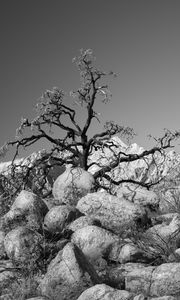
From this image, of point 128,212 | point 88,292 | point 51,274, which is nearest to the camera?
point 88,292

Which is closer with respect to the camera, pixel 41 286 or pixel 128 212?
pixel 41 286

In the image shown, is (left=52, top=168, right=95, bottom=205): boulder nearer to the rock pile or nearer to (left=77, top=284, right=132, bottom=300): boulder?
the rock pile

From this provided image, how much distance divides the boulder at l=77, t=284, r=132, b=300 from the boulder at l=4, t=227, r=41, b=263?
291cm

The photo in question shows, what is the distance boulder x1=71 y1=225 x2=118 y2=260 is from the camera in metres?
10.1

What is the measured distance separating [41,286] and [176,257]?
3.08m

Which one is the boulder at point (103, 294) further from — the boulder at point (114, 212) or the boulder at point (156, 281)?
the boulder at point (114, 212)

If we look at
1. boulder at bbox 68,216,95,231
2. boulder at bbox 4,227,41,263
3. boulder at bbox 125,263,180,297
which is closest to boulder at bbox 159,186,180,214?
boulder at bbox 68,216,95,231

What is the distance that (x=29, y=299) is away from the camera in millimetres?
8242

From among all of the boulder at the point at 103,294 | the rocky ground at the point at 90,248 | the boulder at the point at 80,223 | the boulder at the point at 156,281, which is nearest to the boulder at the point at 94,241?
the rocky ground at the point at 90,248

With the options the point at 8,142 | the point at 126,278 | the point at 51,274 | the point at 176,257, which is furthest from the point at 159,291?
the point at 8,142

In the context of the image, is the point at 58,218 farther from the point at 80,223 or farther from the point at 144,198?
the point at 144,198

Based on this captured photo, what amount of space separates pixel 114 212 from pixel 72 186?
3.16 m

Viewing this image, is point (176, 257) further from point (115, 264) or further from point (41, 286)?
point (41, 286)

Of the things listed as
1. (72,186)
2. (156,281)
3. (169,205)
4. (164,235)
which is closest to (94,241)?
(164,235)
